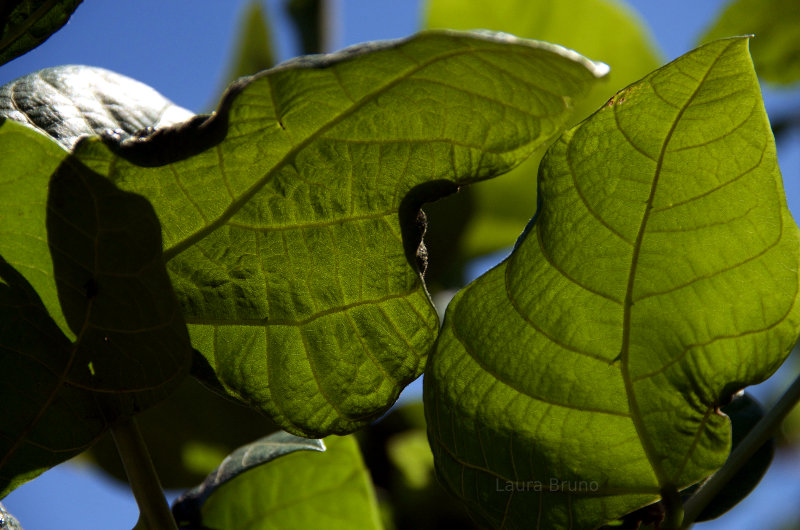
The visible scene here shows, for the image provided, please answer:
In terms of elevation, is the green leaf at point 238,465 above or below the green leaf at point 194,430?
above

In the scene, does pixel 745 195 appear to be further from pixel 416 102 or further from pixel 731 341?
pixel 416 102

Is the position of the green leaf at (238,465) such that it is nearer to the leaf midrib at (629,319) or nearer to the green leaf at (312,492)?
the green leaf at (312,492)

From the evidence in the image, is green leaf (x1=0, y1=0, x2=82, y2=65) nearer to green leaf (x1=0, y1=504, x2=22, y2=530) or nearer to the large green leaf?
the large green leaf

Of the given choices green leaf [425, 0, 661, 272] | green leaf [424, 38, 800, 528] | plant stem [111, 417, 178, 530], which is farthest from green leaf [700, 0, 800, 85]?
plant stem [111, 417, 178, 530]

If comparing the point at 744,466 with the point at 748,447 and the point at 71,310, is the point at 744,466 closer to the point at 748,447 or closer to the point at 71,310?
the point at 748,447

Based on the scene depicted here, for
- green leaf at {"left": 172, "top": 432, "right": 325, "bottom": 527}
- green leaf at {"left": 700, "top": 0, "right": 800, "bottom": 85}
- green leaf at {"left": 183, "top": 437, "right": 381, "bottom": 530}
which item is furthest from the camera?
green leaf at {"left": 700, "top": 0, "right": 800, "bottom": 85}

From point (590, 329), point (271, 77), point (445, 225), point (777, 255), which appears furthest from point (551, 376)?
point (445, 225)

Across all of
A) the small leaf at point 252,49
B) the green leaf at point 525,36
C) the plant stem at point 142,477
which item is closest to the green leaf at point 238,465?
the plant stem at point 142,477
